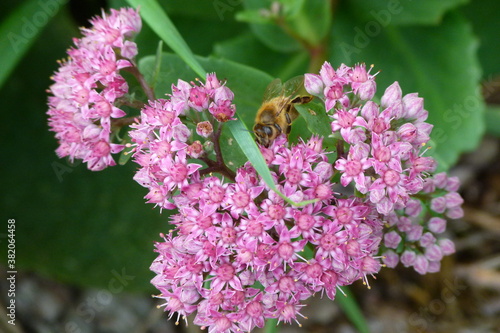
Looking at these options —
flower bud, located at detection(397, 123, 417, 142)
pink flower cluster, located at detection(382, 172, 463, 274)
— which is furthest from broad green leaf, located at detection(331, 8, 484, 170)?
flower bud, located at detection(397, 123, 417, 142)

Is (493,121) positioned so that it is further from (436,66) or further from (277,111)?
(277,111)

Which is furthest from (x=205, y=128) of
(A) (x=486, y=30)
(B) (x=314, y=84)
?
(A) (x=486, y=30)

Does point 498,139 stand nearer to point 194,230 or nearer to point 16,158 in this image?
point 194,230

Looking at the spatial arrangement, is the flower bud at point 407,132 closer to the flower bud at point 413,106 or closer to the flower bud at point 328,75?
the flower bud at point 413,106

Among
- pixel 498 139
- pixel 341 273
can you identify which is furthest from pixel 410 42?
pixel 341 273

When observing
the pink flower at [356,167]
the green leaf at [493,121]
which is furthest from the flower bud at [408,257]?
the green leaf at [493,121]

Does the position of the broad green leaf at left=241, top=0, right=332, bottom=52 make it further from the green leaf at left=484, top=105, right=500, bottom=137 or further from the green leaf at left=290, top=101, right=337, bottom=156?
the green leaf at left=484, top=105, right=500, bottom=137
